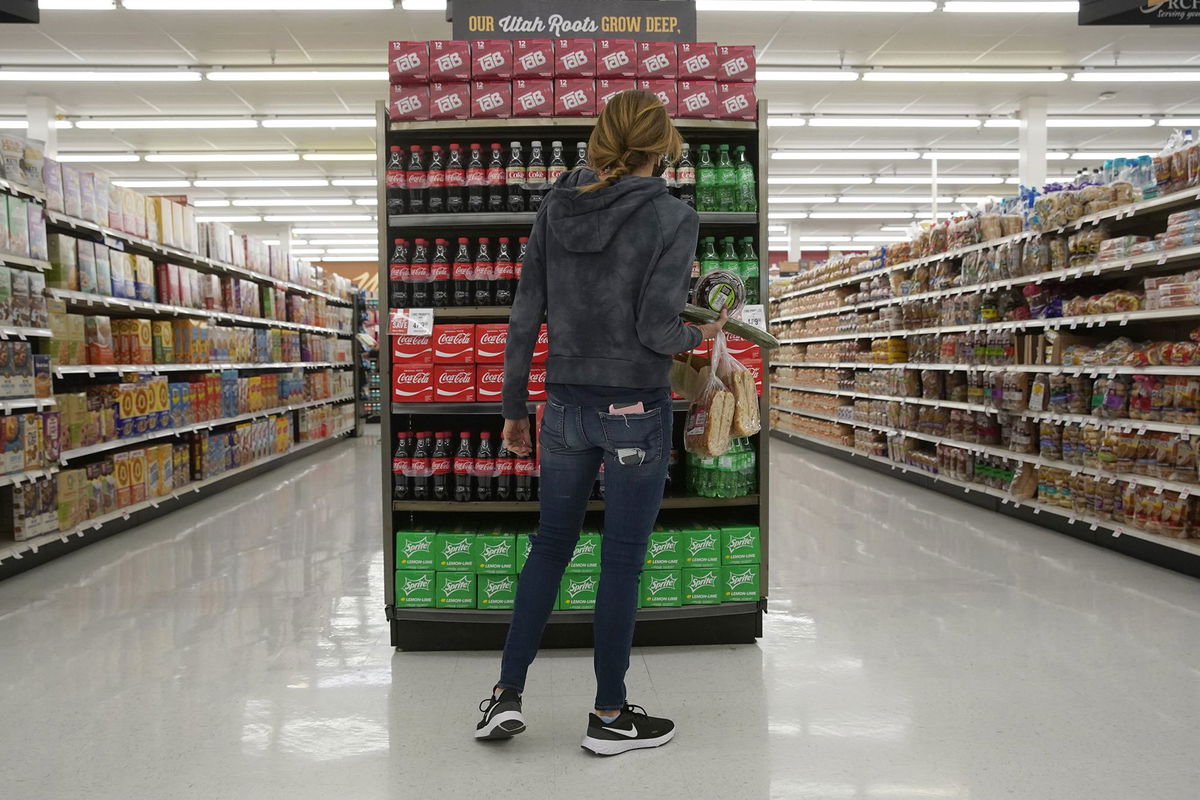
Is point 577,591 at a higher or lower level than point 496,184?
lower

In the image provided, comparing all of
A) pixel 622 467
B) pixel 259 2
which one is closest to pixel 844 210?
pixel 259 2

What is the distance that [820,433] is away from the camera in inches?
407

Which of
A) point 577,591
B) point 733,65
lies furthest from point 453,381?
point 733,65

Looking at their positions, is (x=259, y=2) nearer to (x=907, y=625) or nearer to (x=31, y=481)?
(x=31, y=481)

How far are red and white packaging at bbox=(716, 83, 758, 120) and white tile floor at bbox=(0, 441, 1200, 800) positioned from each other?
1999mm

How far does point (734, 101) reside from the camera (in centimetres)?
318

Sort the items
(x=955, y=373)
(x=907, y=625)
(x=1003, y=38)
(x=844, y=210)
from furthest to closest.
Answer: (x=844, y=210) < (x=1003, y=38) < (x=955, y=373) < (x=907, y=625)

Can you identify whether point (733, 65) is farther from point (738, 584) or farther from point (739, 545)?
point (738, 584)

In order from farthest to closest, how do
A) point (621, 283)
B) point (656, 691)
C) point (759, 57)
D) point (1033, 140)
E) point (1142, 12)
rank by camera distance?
point (1033, 140)
point (759, 57)
point (1142, 12)
point (656, 691)
point (621, 283)

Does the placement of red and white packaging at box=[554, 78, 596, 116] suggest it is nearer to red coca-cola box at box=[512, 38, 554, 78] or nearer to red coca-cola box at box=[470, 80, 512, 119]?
red coca-cola box at box=[512, 38, 554, 78]

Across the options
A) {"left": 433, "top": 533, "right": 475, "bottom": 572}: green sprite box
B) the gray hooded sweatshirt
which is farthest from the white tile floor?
the gray hooded sweatshirt

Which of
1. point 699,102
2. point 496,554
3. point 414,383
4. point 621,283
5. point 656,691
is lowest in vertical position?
point 656,691

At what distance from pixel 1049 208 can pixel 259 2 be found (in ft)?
23.2

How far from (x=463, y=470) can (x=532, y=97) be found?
1.41 m
